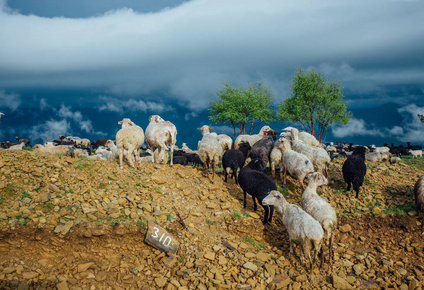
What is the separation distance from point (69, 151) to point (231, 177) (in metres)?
8.96

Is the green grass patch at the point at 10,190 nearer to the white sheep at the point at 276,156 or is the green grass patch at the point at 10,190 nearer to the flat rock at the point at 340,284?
the flat rock at the point at 340,284

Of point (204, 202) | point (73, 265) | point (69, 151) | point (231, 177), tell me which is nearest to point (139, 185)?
point (204, 202)

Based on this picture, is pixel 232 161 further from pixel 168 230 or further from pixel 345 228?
pixel 345 228

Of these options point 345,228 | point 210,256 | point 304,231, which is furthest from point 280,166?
point 210,256

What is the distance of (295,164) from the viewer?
9727 millimetres

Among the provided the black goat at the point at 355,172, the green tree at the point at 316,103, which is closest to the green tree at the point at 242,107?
the green tree at the point at 316,103

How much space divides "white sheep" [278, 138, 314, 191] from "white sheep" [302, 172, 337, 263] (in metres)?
1.01

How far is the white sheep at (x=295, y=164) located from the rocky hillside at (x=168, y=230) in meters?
1.03

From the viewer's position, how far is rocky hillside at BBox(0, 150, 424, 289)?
5.76 m

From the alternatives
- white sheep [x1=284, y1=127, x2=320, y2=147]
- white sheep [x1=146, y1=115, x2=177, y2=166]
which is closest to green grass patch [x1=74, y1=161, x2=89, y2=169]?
white sheep [x1=146, y1=115, x2=177, y2=166]

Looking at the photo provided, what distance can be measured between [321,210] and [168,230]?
425 centimetres

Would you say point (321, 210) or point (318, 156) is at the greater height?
point (318, 156)

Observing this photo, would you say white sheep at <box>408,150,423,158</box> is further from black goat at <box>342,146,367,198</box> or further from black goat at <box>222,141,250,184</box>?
black goat at <box>222,141,250,184</box>

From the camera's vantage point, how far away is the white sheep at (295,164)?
9.40 m
